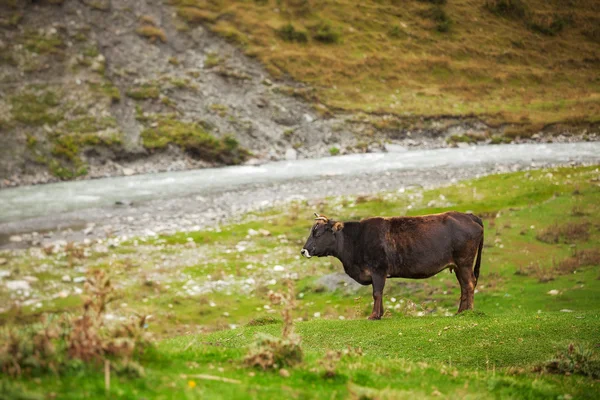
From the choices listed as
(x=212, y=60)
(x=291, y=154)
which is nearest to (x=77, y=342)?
(x=291, y=154)

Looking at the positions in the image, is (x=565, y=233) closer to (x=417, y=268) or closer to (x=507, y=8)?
(x=417, y=268)

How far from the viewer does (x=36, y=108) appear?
60.3 meters

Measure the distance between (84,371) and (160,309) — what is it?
16438 mm

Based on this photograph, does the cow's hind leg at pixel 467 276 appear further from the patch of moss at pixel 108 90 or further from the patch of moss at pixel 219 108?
the patch of moss at pixel 108 90

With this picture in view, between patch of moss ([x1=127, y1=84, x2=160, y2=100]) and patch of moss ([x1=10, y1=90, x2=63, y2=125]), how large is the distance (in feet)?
26.6

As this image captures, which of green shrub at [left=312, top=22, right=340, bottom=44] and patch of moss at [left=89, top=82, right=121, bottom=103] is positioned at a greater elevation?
green shrub at [left=312, top=22, right=340, bottom=44]

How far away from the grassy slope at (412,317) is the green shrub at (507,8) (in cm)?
8376

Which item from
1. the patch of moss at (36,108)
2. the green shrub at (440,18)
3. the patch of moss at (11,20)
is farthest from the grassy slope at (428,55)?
the patch of moss at (36,108)

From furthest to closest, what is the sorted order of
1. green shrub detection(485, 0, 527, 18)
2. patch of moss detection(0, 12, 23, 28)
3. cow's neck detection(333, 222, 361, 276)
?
green shrub detection(485, 0, 527, 18) → patch of moss detection(0, 12, 23, 28) → cow's neck detection(333, 222, 361, 276)

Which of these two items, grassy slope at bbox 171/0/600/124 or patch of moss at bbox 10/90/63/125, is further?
grassy slope at bbox 171/0/600/124

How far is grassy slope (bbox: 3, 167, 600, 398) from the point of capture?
27.0 ft

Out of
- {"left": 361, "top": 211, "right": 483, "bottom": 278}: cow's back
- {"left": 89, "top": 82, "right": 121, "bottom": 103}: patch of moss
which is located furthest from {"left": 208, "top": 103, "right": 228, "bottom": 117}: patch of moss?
{"left": 361, "top": 211, "right": 483, "bottom": 278}: cow's back

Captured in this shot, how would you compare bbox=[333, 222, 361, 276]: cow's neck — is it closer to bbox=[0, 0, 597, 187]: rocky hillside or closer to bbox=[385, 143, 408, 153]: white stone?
bbox=[0, 0, 597, 187]: rocky hillside

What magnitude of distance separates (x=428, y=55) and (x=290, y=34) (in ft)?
79.8
